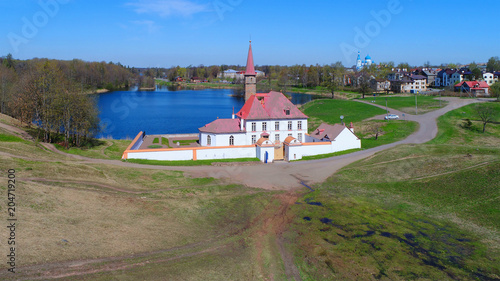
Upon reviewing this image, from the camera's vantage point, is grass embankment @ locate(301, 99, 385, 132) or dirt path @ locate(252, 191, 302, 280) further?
grass embankment @ locate(301, 99, 385, 132)

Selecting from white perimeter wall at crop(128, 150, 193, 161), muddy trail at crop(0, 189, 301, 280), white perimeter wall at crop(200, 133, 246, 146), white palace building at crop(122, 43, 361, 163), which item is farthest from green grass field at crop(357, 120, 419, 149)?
muddy trail at crop(0, 189, 301, 280)

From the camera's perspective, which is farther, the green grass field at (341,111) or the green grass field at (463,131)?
the green grass field at (341,111)

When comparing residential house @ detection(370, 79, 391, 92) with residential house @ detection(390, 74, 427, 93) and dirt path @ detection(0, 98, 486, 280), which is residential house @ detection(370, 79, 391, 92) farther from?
dirt path @ detection(0, 98, 486, 280)

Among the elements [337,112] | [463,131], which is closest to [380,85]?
[337,112]

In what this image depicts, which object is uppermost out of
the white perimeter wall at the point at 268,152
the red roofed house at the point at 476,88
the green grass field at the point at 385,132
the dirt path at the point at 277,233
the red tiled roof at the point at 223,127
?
the red roofed house at the point at 476,88

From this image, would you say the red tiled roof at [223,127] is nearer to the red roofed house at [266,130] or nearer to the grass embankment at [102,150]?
the red roofed house at [266,130]

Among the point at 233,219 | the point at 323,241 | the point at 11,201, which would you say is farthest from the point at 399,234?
the point at 11,201

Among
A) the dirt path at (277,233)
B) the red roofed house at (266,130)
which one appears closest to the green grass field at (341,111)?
the red roofed house at (266,130)

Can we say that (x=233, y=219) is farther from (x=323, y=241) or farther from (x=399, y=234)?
(x=399, y=234)
